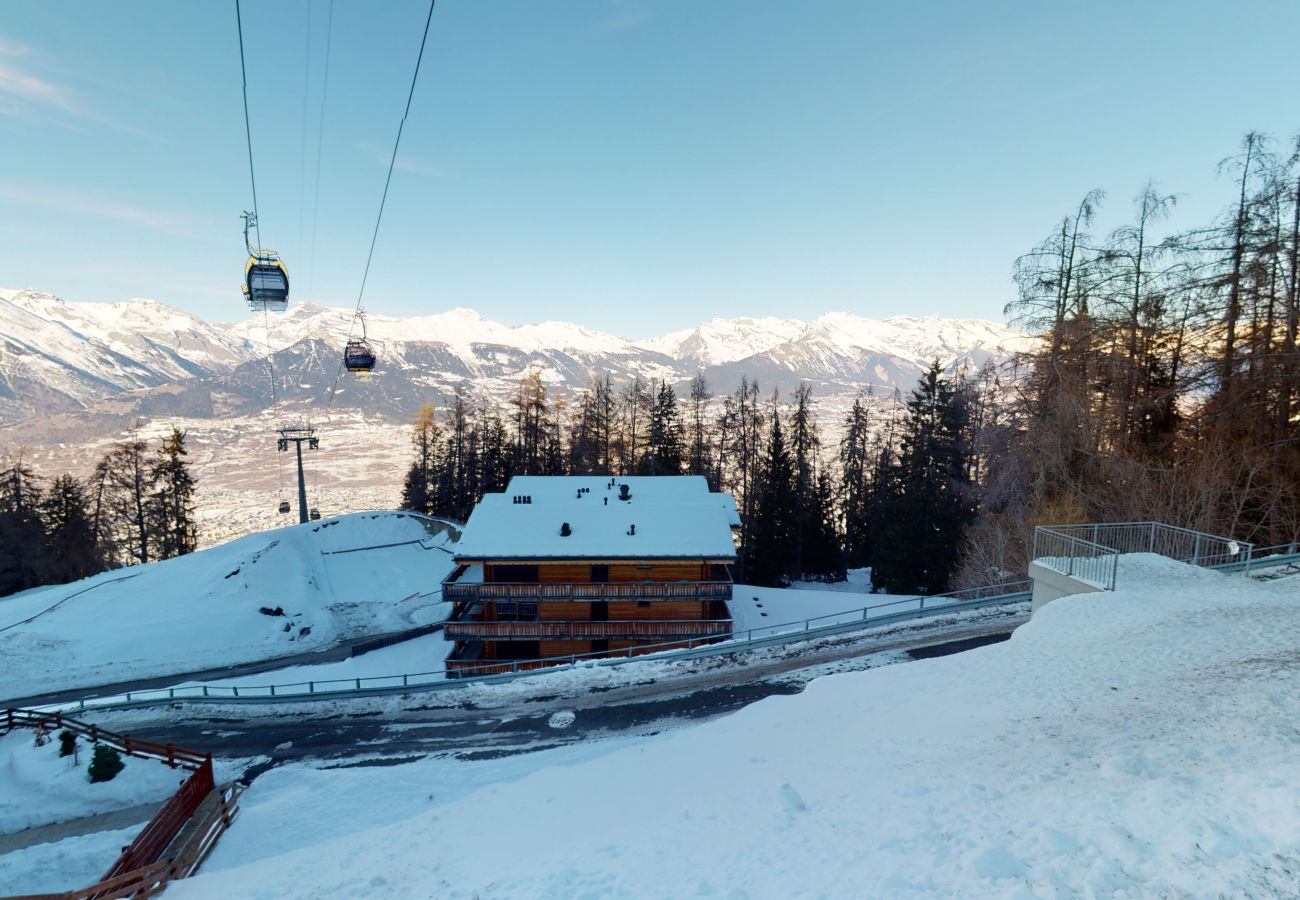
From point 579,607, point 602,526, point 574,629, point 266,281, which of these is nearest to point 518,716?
point 574,629

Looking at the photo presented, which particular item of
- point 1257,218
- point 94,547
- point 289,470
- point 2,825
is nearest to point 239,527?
point 94,547

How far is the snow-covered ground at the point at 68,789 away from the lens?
15516mm

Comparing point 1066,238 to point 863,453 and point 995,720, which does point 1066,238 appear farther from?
point 863,453

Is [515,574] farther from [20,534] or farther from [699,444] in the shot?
[20,534]

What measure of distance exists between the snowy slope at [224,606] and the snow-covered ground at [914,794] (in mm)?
23812

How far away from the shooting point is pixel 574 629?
93.1 ft

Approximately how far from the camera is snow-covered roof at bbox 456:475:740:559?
2872cm

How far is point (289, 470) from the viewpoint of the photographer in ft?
535

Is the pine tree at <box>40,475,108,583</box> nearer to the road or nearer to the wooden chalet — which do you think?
the road

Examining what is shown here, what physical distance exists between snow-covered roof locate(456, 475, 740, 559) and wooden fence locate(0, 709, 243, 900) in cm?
1318

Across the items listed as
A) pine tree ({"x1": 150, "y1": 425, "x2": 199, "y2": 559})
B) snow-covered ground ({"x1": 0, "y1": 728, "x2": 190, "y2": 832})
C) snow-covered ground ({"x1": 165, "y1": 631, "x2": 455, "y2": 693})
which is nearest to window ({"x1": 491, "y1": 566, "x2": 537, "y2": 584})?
snow-covered ground ({"x1": 165, "y1": 631, "x2": 455, "y2": 693})

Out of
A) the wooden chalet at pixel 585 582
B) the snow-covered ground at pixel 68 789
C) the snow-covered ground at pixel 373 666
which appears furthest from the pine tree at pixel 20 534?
the wooden chalet at pixel 585 582

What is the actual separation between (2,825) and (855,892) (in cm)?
2218

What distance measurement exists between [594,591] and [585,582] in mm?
727
